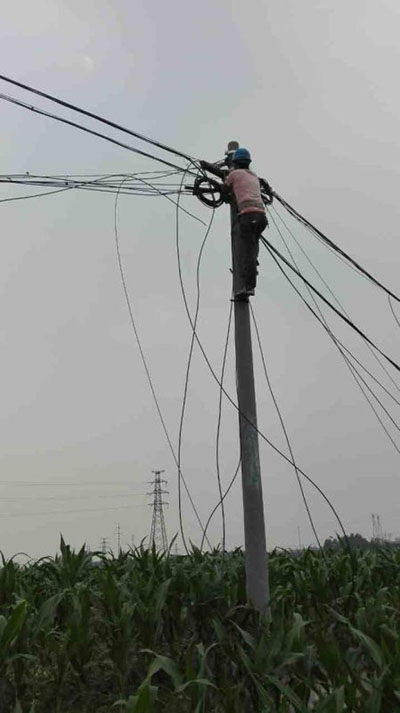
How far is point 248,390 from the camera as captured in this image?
4.72m

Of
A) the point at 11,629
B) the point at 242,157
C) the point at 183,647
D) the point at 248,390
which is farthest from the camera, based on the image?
the point at 242,157

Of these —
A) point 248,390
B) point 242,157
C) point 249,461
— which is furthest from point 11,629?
point 242,157

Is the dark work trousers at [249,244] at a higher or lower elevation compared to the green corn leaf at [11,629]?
higher

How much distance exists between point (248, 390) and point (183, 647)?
2.14 m

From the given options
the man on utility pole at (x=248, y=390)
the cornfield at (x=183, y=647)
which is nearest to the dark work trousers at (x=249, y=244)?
the man on utility pole at (x=248, y=390)

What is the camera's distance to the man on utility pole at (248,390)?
4.41 m

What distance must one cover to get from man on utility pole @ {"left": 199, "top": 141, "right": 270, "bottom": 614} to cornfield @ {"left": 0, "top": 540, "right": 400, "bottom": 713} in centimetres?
28

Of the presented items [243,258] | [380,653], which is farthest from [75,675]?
[243,258]

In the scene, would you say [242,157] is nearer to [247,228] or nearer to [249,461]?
[247,228]

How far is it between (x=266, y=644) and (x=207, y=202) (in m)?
3.79

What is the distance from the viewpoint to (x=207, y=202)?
543 centimetres

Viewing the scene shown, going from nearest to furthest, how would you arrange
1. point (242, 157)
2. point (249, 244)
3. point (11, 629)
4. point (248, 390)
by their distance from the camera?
point (11, 629)
point (248, 390)
point (249, 244)
point (242, 157)

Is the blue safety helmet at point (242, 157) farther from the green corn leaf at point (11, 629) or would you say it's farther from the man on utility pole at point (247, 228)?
the green corn leaf at point (11, 629)

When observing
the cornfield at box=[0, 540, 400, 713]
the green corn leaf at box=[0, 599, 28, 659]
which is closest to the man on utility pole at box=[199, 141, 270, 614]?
the cornfield at box=[0, 540, 400, 713]
